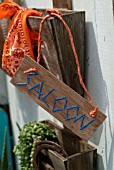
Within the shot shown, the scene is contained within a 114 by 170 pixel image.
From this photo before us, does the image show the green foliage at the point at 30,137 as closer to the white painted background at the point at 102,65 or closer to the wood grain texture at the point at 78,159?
the wood grain texture at the point at 78,159

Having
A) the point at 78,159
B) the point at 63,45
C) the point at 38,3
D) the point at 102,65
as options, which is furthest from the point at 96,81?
the point at 38,3

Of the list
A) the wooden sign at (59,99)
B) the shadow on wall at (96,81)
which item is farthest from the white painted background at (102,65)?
the wooden sign at (59,99)

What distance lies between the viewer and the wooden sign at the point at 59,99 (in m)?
1.24

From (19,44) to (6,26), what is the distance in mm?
246

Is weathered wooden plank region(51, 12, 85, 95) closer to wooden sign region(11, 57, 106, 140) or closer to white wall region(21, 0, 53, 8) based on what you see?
wooden sign region(11, 57, 106, 140)

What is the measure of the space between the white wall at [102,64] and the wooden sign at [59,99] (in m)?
0.12

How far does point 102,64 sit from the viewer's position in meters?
1.33

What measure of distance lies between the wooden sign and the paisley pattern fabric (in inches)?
7.1

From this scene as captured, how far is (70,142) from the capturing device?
5.15 ft

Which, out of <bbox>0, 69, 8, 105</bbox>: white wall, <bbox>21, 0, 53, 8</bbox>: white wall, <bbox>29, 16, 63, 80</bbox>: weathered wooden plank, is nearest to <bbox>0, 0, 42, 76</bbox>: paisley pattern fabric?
<bbox>29, 16, 63, 80</bbox>: weathered wooden plank

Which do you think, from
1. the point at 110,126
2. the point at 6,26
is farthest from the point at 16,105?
the point at 110,126

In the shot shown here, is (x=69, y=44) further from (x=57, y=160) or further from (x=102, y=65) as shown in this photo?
(x=57, y=160)

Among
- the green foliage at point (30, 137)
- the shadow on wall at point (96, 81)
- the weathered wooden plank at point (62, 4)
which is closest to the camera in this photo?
the shadow on wall at point (96, 81)

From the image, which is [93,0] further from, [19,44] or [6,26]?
[6,26]
